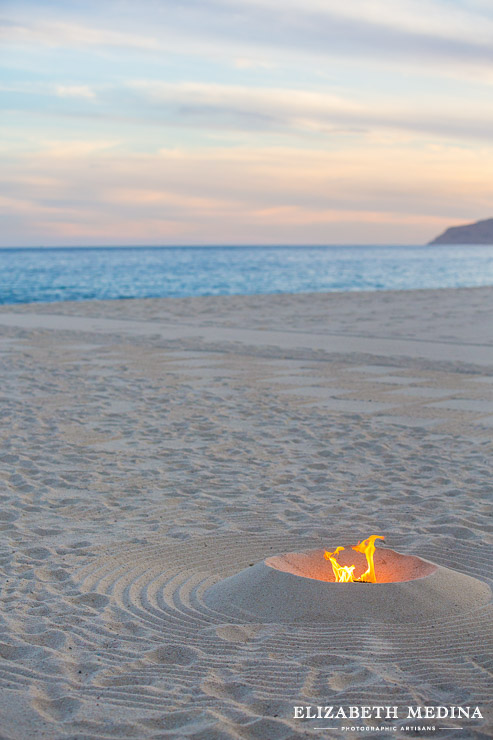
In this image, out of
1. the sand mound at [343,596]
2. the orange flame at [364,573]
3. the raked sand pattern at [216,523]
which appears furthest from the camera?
the orange flame at [364,573]

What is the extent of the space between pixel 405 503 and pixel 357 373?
16.5 ft

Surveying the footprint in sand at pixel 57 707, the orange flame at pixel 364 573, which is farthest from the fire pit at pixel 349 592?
the footprint in sand at pixel 57 707

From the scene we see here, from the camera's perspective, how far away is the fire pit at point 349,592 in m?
3.51

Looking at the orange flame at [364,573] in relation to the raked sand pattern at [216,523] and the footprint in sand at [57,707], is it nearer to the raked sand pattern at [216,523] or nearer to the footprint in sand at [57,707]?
the raked sand pattern at [216,523]

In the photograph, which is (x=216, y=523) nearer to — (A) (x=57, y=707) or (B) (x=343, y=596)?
(B) (x=343, y=596)

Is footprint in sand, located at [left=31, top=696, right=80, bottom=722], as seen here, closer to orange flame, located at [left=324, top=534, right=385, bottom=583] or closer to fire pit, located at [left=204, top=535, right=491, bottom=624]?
fire pit, located at [left=204, top=535, right=491, bottom=624]

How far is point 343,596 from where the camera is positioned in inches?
140

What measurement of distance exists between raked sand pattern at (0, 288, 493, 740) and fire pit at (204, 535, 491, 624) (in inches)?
2.4

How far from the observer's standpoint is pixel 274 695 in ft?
9.41

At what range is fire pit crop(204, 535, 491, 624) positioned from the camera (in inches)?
138

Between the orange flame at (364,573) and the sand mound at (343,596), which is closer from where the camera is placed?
the sand mound at (343,596)

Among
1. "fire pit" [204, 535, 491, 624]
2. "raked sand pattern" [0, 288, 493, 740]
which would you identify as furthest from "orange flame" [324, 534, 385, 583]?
"raked sand pattern" [0, 288, 493, 740]

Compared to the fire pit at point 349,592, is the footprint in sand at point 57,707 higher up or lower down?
lower down

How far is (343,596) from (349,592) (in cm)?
3
